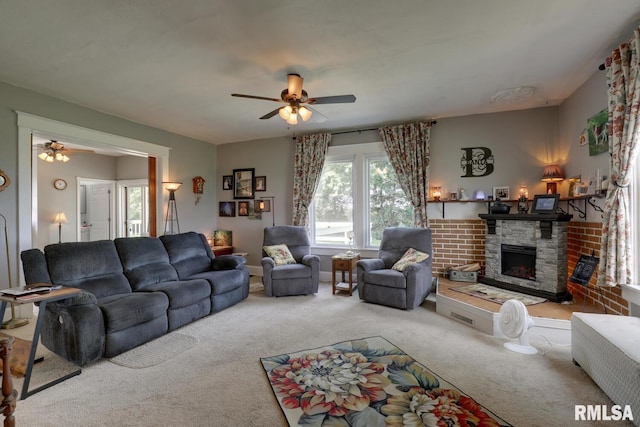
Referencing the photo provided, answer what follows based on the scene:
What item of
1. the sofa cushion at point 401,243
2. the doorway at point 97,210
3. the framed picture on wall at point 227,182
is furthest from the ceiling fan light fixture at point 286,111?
the doorway at point 97,210

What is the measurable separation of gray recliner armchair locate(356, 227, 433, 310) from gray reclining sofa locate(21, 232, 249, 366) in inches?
70.7

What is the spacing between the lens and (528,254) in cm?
395

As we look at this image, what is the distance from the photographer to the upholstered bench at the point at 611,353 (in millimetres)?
1812

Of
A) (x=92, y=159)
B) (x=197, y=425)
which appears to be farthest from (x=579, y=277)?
(x=92, y=159)

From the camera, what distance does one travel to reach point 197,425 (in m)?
1.89

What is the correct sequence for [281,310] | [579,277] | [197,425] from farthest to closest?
[281,310]
[579,277]
[197,425]

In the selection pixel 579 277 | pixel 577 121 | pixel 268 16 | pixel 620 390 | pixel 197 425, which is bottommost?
pixel 197 425

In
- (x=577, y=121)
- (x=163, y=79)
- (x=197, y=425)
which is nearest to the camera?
(x=197, y=425)

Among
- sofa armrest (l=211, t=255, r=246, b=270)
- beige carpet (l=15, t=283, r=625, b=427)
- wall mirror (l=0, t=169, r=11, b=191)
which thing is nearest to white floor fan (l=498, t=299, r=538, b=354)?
beige carpet (l=15, t=283, r=625, b=427)

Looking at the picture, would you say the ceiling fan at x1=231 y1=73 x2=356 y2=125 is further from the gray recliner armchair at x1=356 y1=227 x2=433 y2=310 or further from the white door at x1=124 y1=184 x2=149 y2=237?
the white door at x1=124 y1=184 x2=149 y2=237

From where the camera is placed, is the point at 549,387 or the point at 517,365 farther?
the point at 517,365

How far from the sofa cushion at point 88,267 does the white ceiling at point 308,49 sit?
185 centimetres

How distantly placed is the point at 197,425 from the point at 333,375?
3.31 ft

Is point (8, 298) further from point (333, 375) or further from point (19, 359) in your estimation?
point (333, 375)
